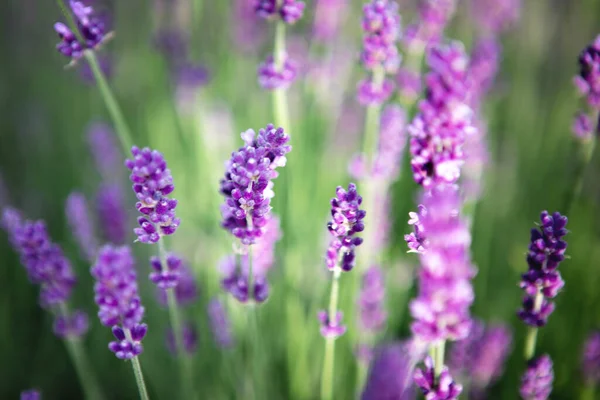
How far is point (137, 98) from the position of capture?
3.84 m

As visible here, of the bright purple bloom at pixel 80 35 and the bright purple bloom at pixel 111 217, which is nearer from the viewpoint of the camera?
the bright purple bloom at pixel 80 35

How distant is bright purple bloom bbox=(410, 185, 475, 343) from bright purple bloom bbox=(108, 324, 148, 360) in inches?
23.1

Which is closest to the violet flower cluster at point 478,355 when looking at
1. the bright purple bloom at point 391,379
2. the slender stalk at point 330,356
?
the bright purple bloom at point 391,379

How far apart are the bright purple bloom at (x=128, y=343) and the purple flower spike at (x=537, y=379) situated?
3.08ft

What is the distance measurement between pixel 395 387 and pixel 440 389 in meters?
0.41

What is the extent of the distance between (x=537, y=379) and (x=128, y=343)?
0.99 metres

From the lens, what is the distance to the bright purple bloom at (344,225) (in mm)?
1089

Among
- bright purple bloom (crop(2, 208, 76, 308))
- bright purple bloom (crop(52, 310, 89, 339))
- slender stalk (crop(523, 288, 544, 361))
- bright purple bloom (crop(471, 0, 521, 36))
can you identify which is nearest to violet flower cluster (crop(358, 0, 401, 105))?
slender stalk (crop(523, 288, 544, 361))

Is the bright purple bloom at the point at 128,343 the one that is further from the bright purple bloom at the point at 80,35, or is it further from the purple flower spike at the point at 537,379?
the purple flower spike at the point at 537,379

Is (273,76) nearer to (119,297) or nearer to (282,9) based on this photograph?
(282,9)

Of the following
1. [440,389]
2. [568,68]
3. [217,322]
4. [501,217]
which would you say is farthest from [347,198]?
[568,68]

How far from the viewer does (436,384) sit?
1.08 meters

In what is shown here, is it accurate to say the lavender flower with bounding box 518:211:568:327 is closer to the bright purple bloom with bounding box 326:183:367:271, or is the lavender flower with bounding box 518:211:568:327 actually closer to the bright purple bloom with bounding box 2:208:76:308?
the bright purple bloom with bounding box 326:183:367:271

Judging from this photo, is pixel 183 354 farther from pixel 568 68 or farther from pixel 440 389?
pixel 568 68
